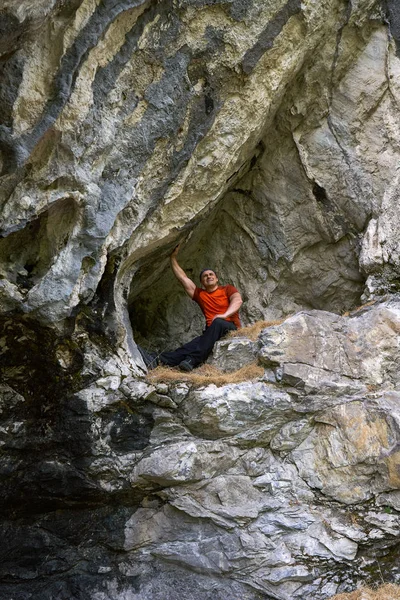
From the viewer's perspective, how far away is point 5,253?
23.0 feet

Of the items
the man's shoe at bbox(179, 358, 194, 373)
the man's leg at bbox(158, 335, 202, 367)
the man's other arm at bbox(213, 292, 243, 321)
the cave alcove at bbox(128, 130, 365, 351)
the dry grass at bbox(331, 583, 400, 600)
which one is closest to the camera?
the dry grass at bbox(331, 583, 400, 600)

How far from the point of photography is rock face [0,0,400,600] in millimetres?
6625

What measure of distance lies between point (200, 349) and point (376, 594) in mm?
3870

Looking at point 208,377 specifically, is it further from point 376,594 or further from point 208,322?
point 376,594

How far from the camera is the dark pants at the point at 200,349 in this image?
8617 millimetres

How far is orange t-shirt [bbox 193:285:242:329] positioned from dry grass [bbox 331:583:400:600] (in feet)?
13.8

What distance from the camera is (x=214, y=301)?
9.52m

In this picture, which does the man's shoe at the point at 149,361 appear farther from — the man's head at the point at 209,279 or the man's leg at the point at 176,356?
the man's head at the point at 209,279

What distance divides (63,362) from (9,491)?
5.27ft

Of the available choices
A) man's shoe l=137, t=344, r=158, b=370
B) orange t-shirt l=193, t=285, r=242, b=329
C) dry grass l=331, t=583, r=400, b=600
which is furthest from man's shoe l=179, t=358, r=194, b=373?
dry grass l=331, t=583, r=400, b=600

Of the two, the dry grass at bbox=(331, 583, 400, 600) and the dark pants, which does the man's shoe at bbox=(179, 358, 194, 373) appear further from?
the dry grass at bbox=(331, 583, 400, 600)

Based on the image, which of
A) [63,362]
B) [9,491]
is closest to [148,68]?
[63,362]

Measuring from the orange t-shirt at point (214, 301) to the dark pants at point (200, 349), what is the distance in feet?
1.84

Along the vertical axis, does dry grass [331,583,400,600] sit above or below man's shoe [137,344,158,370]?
above
